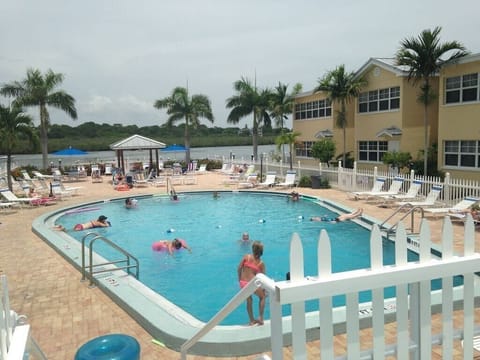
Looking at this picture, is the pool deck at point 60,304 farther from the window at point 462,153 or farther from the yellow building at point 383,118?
the yellow building at point 383,118

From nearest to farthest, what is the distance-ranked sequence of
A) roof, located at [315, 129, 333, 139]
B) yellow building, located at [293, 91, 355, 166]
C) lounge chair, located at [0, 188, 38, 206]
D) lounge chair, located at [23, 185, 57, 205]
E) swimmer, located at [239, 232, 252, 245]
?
1. swimmer, located at [239, 232, 252, 245]
2. lounge chair, located at [0, 188, 38, 206]
3. lounge chair, located at [23, 185, 57, 205]
4. yellow building, located at [293, 91, 355, 166]
5. roof, located at [315, 129, 333, 139]

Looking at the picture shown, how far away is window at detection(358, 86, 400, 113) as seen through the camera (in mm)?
23270

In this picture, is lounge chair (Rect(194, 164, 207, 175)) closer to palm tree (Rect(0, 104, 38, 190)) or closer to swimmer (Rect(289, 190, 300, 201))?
palm tree (Rect(0, 104, 38, 190))

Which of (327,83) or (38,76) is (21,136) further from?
(327,83)

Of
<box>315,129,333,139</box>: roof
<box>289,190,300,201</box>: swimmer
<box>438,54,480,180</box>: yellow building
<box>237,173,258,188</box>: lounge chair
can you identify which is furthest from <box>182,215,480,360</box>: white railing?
<box>315,129,333,139</box>: roof

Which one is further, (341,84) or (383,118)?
(341,84)

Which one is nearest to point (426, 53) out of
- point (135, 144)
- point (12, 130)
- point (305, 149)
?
point (305, 149)

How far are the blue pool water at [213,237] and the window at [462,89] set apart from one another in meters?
8.06

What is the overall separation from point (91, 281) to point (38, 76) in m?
28.5

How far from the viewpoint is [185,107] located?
36.2 meters

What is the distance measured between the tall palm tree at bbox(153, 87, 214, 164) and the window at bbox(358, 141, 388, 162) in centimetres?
1470

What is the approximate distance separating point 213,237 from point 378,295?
11.1m

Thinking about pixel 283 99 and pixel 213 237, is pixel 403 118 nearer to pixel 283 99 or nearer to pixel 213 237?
pixel 283 99

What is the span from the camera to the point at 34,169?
30.3 m
